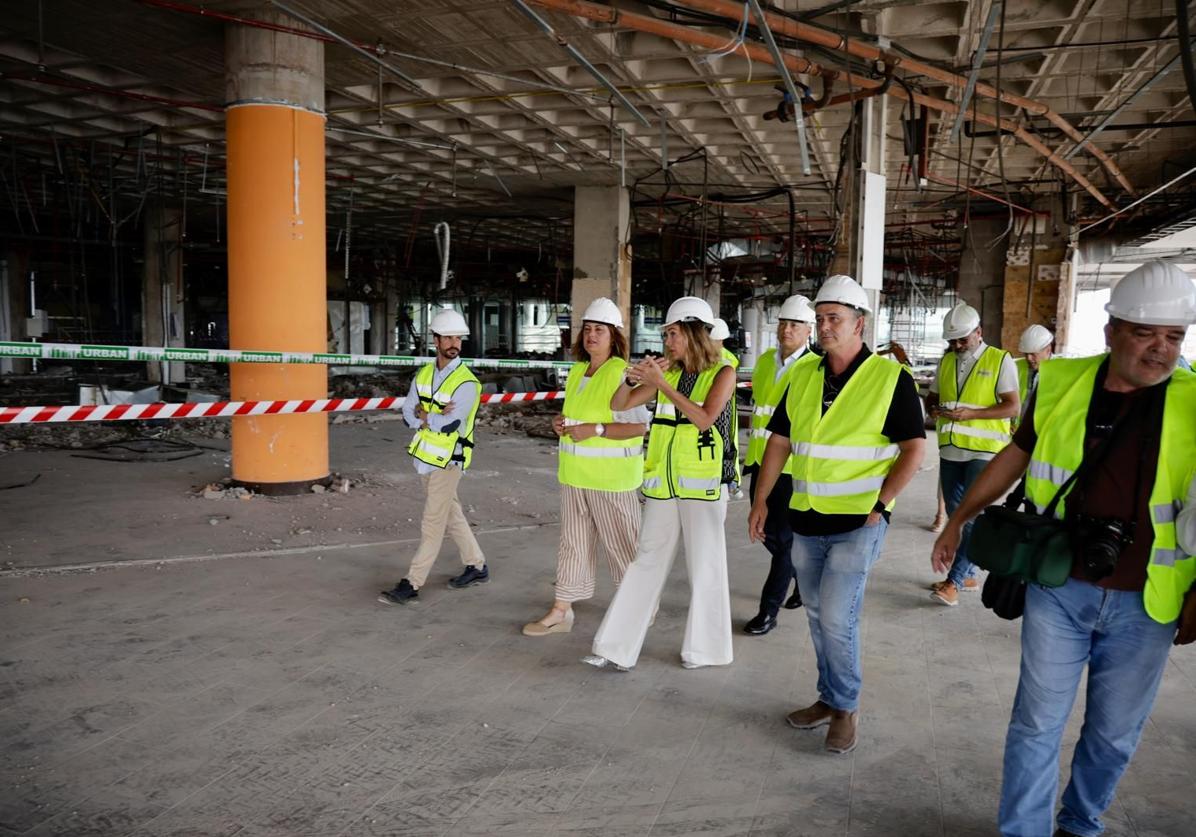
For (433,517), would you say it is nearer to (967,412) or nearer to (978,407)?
(967,412)

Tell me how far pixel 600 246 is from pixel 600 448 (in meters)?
12.5

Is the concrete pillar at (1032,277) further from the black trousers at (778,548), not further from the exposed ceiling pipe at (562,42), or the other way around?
the black trousers at (778,548)

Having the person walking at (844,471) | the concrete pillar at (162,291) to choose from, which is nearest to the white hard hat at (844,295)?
the person walking at (844,471)

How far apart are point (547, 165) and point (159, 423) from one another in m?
7.72

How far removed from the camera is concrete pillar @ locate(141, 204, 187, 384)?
756 inches

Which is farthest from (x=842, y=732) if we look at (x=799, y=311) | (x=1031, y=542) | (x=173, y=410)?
(x=173, y=410)

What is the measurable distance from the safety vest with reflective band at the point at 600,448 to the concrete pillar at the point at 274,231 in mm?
4708

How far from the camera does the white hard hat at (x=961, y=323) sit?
19.9 feet

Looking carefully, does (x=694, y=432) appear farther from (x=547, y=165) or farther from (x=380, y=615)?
(x=547, y=165)

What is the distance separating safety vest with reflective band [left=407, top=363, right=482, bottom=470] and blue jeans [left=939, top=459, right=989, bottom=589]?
3197mm

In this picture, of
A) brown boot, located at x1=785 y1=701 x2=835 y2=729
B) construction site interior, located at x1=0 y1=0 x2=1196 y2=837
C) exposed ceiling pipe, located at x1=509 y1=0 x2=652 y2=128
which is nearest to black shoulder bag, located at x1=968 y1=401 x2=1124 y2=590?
construction site interior, located at x1=0 y1=0 x2=1196 y2=837

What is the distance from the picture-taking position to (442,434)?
5246 mm

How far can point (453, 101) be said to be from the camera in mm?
11531

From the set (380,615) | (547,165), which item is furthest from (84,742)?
(547,165)
